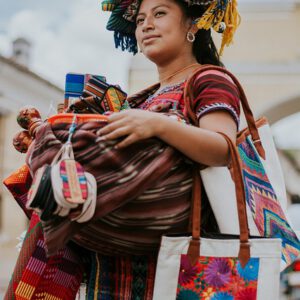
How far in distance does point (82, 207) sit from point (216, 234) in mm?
301

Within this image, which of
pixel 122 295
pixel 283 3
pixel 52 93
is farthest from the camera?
pixel 52 93

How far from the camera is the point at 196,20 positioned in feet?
5.11

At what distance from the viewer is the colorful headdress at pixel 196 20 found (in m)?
1.53

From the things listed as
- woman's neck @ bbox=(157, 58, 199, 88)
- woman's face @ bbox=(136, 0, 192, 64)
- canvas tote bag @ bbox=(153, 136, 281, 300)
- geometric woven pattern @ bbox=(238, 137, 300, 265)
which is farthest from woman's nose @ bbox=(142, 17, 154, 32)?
canvas tote bag @ bbox=(153, 136, 281, 300)

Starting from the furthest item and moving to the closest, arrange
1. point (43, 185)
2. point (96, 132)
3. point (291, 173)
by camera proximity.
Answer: point (291, 173)
point (96, 132)
point (43, 185)

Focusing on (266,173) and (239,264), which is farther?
(266,173)

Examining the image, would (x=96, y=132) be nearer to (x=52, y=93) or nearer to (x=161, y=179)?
(x=161, y=179)

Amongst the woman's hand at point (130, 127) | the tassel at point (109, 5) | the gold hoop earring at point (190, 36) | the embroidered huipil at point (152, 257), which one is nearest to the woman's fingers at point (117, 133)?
the woman's hand at point (130, 127)

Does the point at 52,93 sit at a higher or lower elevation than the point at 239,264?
higher

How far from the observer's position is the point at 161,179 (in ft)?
4.27

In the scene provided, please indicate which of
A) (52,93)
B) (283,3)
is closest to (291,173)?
(52,93)

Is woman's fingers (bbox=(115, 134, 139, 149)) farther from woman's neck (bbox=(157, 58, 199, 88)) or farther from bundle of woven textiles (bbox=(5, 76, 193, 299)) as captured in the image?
woman's neck (bbox=(157, 58, 199, 88))

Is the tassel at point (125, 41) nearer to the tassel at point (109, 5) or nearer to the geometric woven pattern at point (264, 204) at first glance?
the tassel at point (109, 5)

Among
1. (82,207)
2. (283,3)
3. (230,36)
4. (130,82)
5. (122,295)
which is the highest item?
(283,3)
